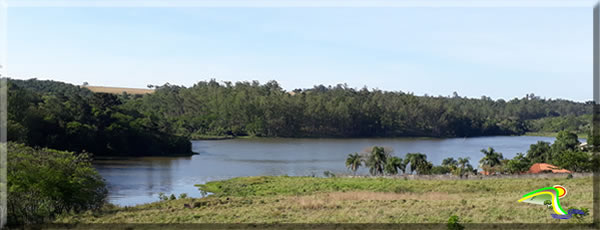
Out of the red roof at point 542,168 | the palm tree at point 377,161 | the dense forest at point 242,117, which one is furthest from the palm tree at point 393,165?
the dense forest at point 242,117

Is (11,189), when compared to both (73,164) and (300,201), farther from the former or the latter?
(300,201)

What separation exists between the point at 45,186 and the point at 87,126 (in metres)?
54.2

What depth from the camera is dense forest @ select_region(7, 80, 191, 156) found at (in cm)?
7445

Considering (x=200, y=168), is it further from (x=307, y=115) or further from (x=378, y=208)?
(x=307, y=115)

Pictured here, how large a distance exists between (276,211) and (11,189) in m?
12.8

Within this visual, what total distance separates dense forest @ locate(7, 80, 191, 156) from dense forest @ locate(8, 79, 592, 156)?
0.52ft

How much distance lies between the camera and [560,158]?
60.9 m

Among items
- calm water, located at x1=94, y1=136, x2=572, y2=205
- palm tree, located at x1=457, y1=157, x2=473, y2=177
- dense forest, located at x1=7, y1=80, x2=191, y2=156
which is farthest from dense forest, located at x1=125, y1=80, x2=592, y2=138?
palm tree, located at x1=457, y1=157, x2=473, y2=177

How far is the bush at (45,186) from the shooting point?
28.3 m

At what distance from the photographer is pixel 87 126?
80.9m

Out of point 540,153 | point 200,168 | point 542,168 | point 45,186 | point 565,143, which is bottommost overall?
point 200,168

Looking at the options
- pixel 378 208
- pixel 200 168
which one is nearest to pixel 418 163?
pixel 200 168

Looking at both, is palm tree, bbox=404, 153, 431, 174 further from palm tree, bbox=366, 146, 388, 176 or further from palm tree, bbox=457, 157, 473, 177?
palm tree, bbox=457, 157, 473, 177

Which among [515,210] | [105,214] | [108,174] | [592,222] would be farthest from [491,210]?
[108,174]
